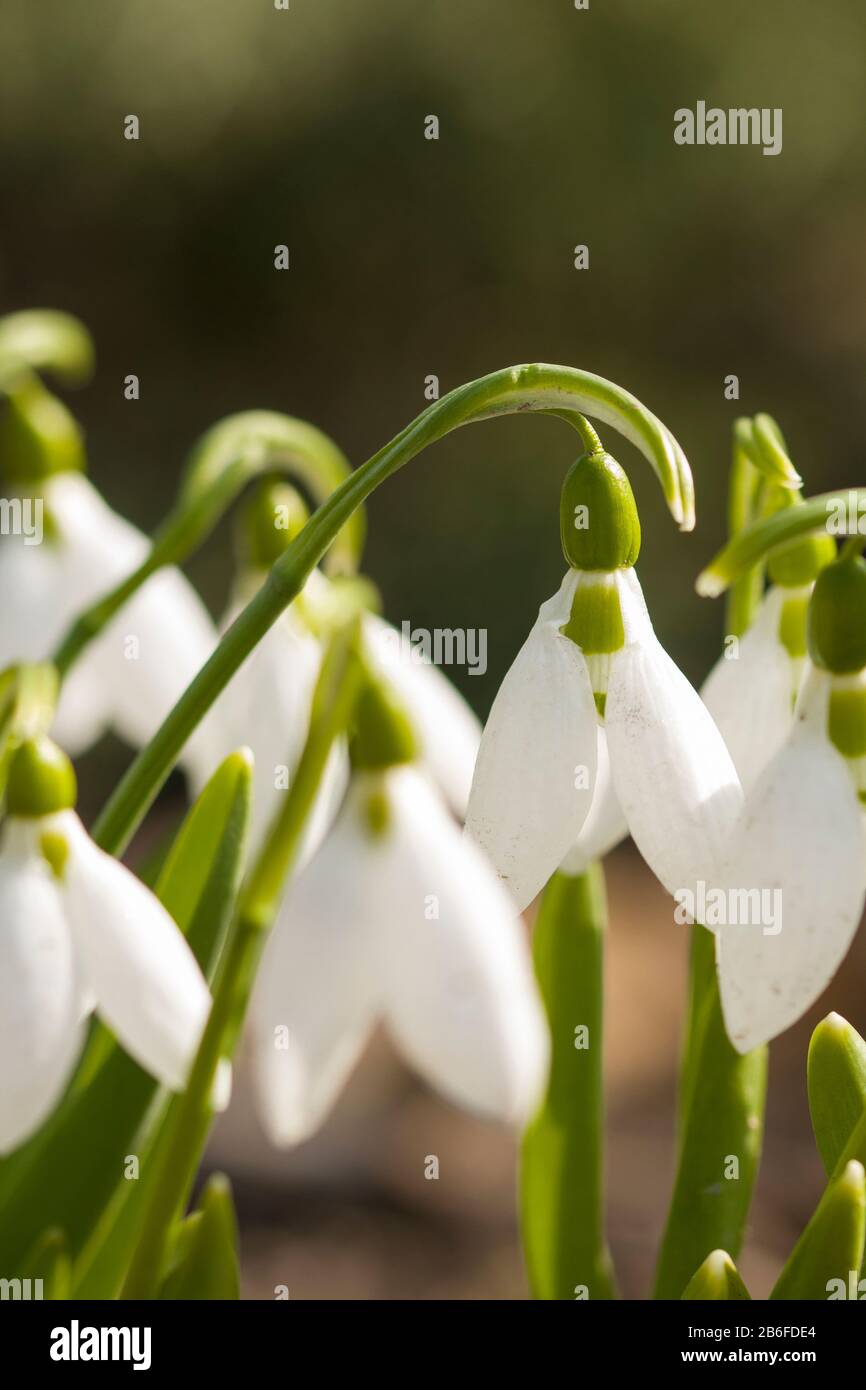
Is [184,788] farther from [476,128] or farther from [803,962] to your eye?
[803,962]

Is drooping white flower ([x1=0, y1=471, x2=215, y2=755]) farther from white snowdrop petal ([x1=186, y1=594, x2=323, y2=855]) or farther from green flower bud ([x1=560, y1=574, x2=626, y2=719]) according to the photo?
green flower bud ([x1=560, y1=574, x2=626, y2=719])

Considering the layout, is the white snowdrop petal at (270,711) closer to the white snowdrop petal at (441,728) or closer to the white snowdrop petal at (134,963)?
the white snowdrop petal at (441,728)

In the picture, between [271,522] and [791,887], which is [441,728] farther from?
[791,887]

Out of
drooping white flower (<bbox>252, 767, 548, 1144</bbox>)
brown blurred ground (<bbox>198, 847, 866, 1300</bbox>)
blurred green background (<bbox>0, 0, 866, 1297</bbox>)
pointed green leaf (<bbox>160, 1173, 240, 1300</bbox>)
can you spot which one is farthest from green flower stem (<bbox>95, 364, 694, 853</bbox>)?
blurred green background (<bbox>0, 0, 866, 1297</bbox>)

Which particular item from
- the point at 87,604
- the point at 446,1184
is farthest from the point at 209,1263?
the point at 446,1184

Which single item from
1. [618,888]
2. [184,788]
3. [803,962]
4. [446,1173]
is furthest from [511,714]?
[184,788]
